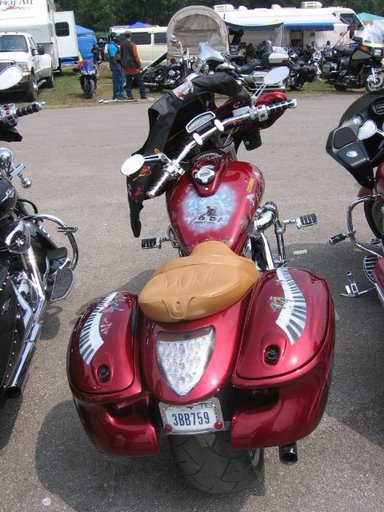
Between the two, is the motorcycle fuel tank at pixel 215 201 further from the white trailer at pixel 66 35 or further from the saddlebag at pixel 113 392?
the white trailer at pixel 66 35

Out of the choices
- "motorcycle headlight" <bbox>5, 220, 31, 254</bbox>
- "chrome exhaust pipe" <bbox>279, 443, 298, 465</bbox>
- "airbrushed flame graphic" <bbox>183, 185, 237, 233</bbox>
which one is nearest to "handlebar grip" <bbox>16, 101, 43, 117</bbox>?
"motorcycle headlight" <bbox>5, 220, 31, 254</bbox>

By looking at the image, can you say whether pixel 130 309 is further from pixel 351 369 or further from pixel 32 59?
pixel 32 59

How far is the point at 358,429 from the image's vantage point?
2.70 meters

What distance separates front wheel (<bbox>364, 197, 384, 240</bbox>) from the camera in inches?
150

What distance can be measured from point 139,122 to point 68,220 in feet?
21.3

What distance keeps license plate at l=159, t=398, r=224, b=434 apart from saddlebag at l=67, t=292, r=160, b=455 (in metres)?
0.09

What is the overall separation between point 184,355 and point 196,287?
23 centimetres

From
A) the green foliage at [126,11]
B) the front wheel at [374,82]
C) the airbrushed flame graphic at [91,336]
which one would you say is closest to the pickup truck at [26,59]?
the front wheel at [374,82]

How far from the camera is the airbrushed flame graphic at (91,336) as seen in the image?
2086 millimetres

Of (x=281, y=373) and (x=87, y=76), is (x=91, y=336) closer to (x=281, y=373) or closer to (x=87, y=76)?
(x=281, y=373)

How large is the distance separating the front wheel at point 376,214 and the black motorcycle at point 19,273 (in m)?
2.12

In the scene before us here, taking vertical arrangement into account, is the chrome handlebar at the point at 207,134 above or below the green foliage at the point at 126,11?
above

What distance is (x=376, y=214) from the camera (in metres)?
3.99

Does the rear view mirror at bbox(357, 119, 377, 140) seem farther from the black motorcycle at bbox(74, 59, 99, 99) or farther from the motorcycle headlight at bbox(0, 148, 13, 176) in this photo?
the black motorcycle at bbox(74, 59, 99, 99)
